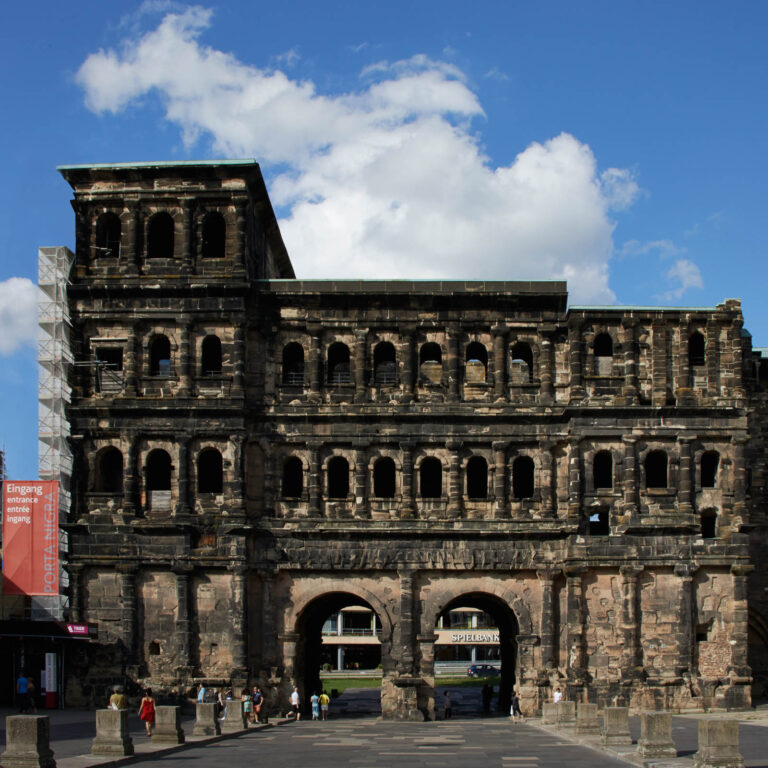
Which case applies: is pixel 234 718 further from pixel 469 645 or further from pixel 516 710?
pixel 469 645

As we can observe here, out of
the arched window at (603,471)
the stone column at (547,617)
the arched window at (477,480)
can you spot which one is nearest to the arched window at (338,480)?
the arched window at (477,480)

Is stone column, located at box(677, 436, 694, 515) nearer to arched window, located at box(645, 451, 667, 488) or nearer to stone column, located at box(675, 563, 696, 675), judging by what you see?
arched window, located at box(645, 451, 667, 488)

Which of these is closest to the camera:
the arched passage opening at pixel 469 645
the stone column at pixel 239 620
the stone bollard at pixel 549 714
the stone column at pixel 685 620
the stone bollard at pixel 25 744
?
the stone bollard at pixel 25 744

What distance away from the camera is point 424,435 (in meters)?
45.9

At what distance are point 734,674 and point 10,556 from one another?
29660 mm

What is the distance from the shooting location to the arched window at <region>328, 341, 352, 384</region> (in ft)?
155

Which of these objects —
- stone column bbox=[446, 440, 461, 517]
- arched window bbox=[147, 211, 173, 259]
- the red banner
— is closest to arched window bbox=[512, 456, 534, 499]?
stone column bbox=[446, 440, 461, 517]

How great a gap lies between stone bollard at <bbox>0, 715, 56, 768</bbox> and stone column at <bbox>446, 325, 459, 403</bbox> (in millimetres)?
26334

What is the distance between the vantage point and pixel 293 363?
47.1 m

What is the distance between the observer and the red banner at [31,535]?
148 ft

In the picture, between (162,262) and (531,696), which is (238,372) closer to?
(162,262)

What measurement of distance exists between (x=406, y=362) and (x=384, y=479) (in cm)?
508

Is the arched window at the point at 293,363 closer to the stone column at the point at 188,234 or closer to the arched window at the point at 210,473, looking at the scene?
the arched window at the point at 210,473

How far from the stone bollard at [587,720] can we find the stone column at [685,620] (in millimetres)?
10629
